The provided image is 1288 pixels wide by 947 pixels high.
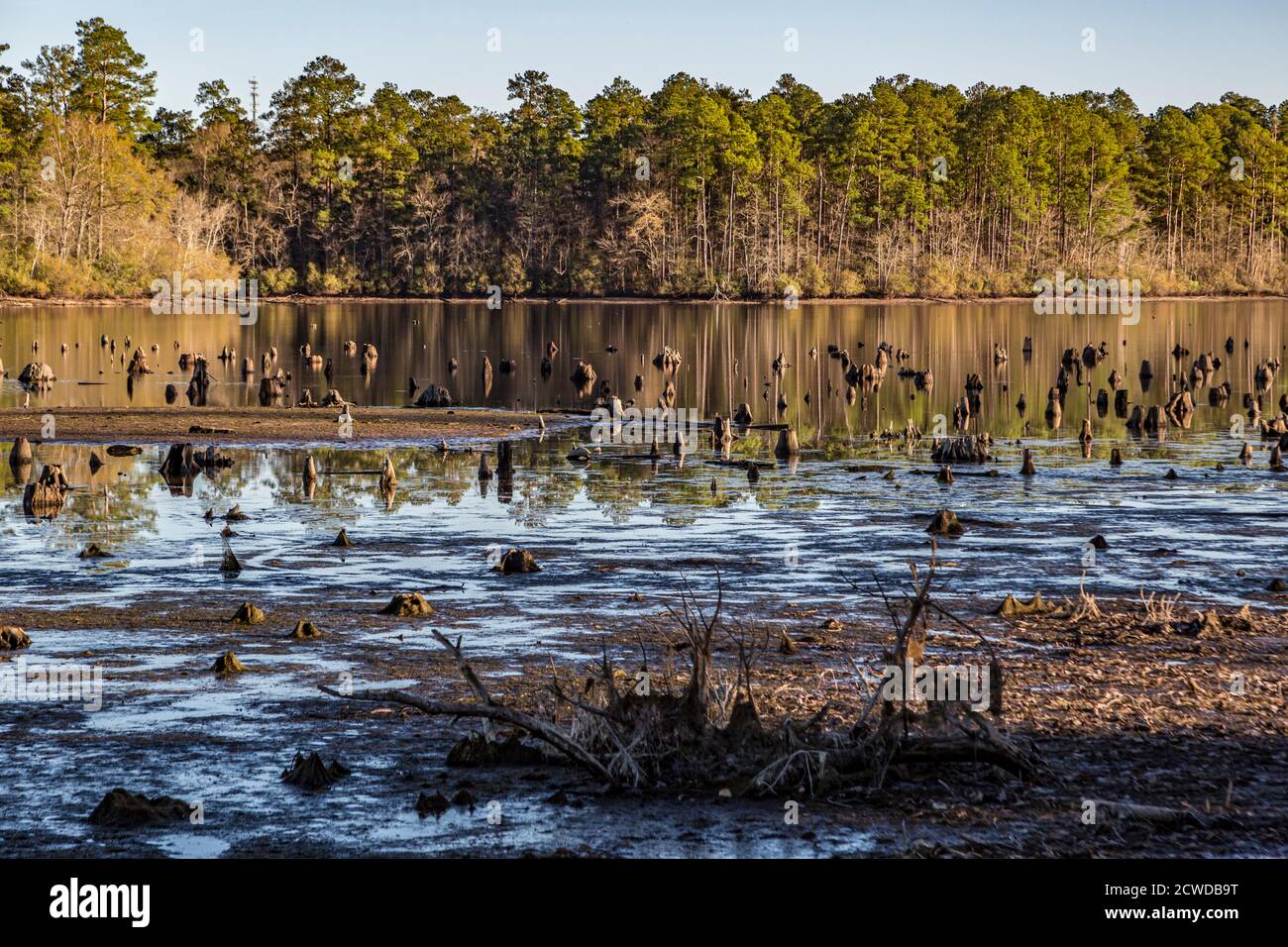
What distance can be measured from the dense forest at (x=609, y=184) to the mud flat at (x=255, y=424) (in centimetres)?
8356

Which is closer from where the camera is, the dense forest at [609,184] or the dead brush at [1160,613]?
the dead brush at [1160,613]

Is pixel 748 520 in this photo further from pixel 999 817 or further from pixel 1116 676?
pixel 999 817

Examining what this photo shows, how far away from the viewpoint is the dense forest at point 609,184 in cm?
12462

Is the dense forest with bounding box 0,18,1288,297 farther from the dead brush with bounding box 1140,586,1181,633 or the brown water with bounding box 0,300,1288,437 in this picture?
the dead brush with bounding box 1140,586,1181,633
